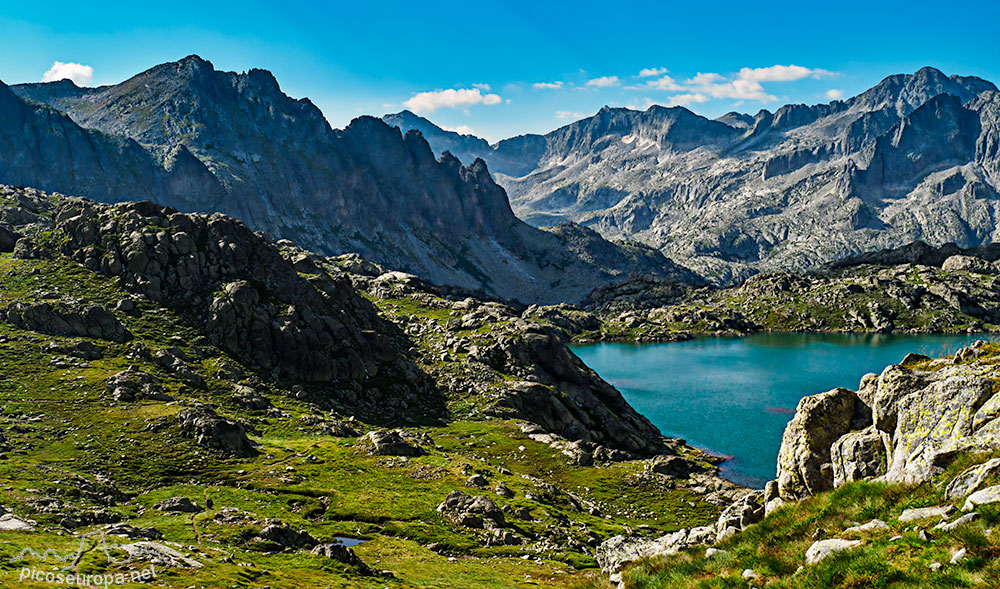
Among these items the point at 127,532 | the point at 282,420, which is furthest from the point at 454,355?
the point at 127,532

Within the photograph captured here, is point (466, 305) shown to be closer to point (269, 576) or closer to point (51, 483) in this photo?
point (51, 483)

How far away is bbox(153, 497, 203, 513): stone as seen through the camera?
→ 46.1 m

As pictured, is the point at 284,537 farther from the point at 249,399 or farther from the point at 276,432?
the point at 249,399

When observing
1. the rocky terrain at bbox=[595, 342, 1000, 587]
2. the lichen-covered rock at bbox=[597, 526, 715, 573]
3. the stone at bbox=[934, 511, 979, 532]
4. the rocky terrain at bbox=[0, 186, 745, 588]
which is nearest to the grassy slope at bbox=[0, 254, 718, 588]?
the rocky terrain at bbox=[0, 186, 745, 588]

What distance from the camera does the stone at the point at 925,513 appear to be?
16.0 m

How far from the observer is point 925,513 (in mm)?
16781

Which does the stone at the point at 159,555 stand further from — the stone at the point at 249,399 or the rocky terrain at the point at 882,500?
the stone at the point at 249,399

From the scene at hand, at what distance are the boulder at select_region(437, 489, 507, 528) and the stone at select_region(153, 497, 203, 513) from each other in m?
20.2

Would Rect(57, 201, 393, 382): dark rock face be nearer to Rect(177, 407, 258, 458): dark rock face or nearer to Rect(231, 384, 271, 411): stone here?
Rect(231, 384, 271, 411): stone

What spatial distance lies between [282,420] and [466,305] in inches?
2979

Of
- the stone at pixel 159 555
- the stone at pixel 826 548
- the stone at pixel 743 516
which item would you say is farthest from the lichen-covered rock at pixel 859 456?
the stone at pixel 159 555

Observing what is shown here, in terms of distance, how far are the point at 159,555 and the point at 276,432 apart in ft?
154

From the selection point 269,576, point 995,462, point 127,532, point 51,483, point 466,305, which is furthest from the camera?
point 466,305

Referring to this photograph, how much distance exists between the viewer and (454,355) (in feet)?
393
